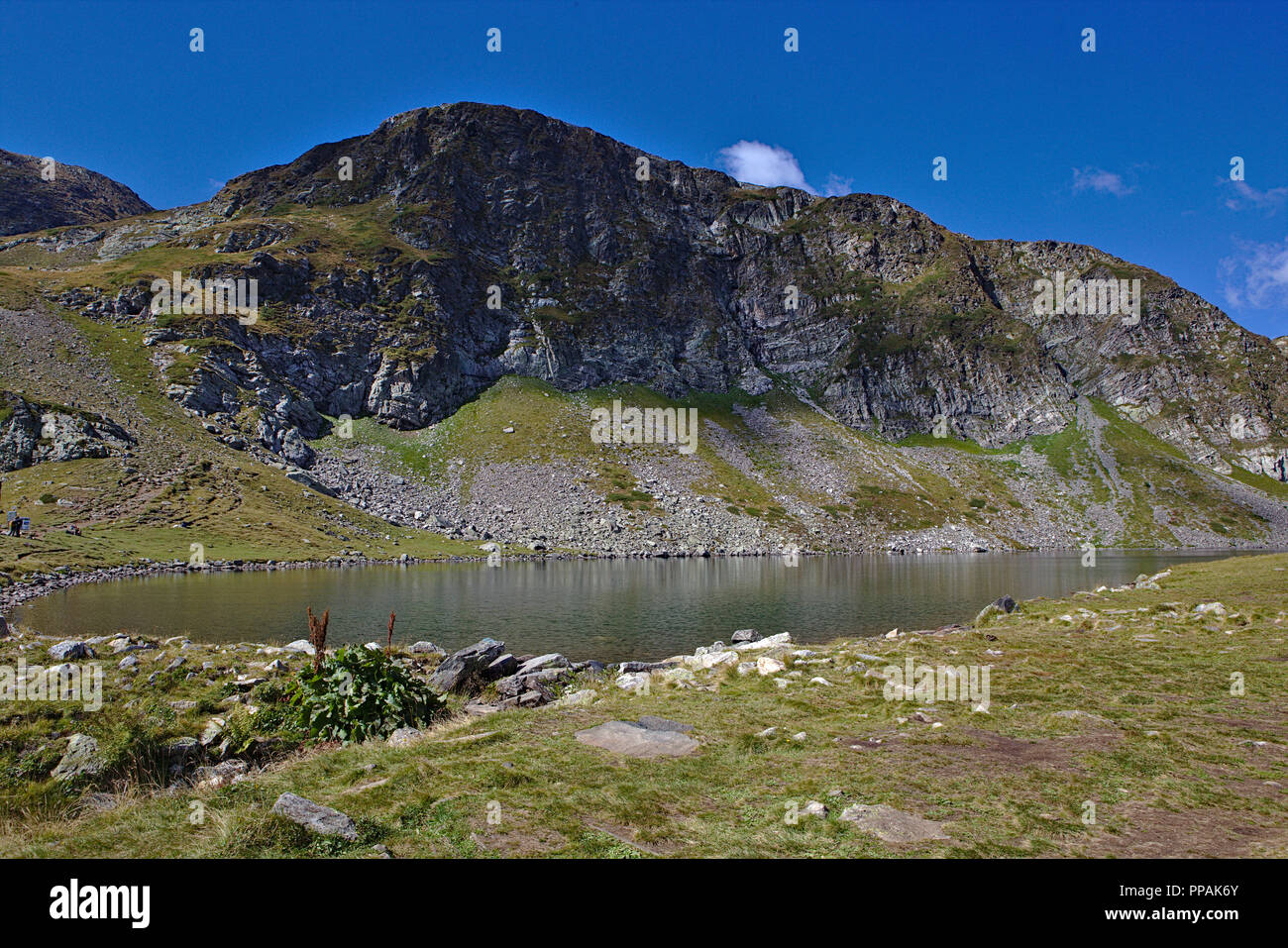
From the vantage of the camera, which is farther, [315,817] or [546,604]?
[546,604]

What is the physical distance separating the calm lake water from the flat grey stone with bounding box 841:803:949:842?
2063cm

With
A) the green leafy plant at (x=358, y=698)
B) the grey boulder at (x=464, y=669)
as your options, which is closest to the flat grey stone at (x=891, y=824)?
the green leafy plant at (x=358, y=698)

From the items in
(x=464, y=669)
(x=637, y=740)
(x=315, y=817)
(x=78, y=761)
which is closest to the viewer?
(x=315, y=817)

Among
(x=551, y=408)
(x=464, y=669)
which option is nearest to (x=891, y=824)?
(x=464, y=669)

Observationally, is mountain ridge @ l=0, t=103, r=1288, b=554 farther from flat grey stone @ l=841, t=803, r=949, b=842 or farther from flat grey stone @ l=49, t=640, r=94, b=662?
flat grey stone @ l=841, t=803, r=949, b=842

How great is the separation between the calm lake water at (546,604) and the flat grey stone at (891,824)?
2063 centimetres

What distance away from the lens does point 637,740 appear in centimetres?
1177

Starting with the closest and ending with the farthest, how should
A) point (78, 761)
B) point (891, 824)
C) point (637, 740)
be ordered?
point (891, 824) → point (78, 761) → point (637, 740)

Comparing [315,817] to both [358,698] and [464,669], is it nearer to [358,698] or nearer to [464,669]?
[358,698]

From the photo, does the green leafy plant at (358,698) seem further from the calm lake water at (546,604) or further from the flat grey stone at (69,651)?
the calm lake water at (546,604)

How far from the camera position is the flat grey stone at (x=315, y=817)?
692 centimetres

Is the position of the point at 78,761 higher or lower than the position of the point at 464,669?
higher

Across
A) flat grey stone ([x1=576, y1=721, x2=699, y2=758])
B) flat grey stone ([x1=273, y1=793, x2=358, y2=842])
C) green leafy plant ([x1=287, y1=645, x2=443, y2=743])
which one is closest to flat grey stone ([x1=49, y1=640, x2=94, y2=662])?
green leafy plant ([x1=287, y1=645, x2=443, y2=743])

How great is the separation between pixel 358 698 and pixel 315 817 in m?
6.45
